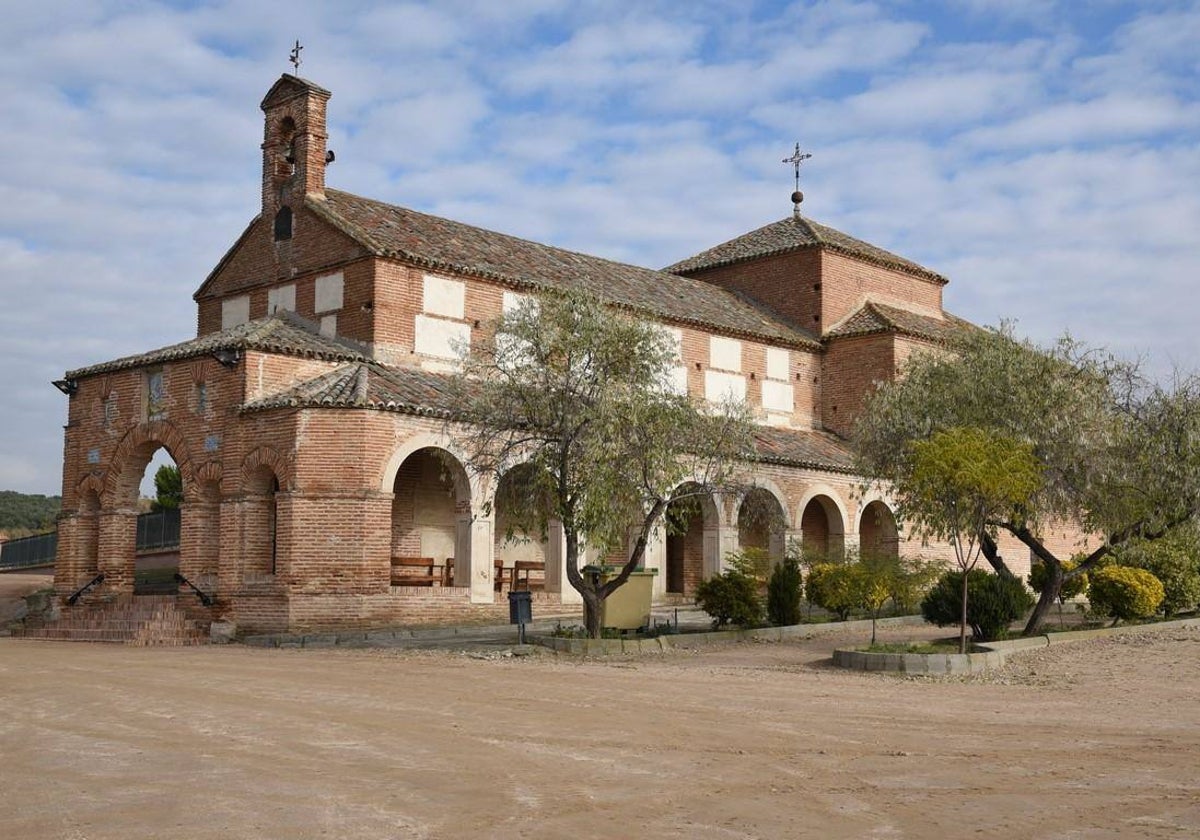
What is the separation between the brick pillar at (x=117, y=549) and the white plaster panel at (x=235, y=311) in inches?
218

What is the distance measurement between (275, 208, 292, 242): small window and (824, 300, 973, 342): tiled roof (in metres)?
15.1

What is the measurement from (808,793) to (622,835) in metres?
1.81

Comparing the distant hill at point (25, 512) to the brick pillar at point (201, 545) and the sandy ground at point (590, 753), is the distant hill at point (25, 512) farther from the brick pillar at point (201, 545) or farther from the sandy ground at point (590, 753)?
the sandy ground at point (590, 753)

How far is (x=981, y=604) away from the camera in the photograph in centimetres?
1972

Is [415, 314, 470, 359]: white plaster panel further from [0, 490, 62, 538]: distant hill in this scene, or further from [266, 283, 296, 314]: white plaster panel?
[0, 490, 62, 538]: distant hill

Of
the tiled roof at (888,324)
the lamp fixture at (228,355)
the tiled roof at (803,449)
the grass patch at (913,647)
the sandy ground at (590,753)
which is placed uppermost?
the tiled roof at (888,324)

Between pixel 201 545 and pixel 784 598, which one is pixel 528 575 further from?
pixel 201 545

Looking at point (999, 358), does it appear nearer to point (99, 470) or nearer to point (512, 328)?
point (512, 328)

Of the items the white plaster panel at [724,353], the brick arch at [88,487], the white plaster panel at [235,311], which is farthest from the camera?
the white plaster panel at [724,353]

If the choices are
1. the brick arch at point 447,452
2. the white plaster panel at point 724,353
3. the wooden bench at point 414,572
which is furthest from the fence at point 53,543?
the white plaster panel at point 724,353

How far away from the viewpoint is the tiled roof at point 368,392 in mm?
22625

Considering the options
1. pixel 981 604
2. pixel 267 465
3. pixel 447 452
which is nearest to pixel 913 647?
pixel 981 604

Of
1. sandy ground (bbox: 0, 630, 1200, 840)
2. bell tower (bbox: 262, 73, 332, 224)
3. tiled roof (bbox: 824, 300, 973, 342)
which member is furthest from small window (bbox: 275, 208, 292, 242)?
tiled roof (bbox: 824, 300, 973, 342)

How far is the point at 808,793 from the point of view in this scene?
8.41 meters
